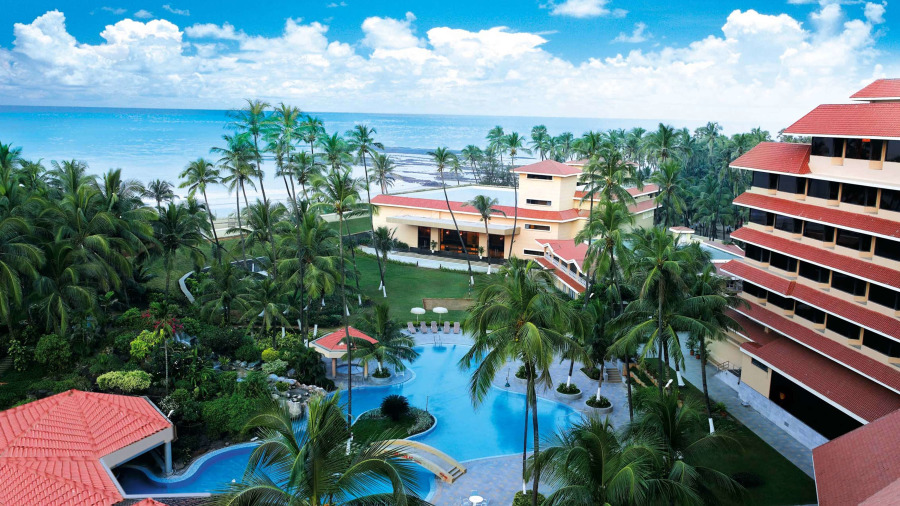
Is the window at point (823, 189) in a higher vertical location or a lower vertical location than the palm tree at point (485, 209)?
higher

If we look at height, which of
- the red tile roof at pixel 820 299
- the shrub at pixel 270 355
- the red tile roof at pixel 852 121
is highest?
the red tile roof at pixel 852 121

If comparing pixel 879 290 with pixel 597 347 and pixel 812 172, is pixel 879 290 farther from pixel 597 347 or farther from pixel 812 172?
pixel 597 347

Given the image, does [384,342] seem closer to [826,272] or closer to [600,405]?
[600,405]

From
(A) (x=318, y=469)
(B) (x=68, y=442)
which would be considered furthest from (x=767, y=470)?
(B) (x=68, y=442)

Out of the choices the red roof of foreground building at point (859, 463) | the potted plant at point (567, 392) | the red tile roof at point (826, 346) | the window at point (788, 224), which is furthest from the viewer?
the potted plant at point (567, 392)

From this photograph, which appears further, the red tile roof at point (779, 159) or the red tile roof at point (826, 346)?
the red tile roof at point (779, 159)

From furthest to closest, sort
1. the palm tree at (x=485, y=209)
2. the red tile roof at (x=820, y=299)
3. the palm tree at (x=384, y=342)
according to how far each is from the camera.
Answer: the palm tree at (x=485, y=209)
the palm tree at (x=384, y=342)
the red tile roof at (x=820, y=299)

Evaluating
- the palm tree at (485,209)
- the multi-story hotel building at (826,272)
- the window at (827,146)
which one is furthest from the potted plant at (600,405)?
the palm tree at (485,209)

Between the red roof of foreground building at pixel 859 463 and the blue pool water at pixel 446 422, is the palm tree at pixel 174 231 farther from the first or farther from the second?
the red roof of foreground building at pixel 859 463
